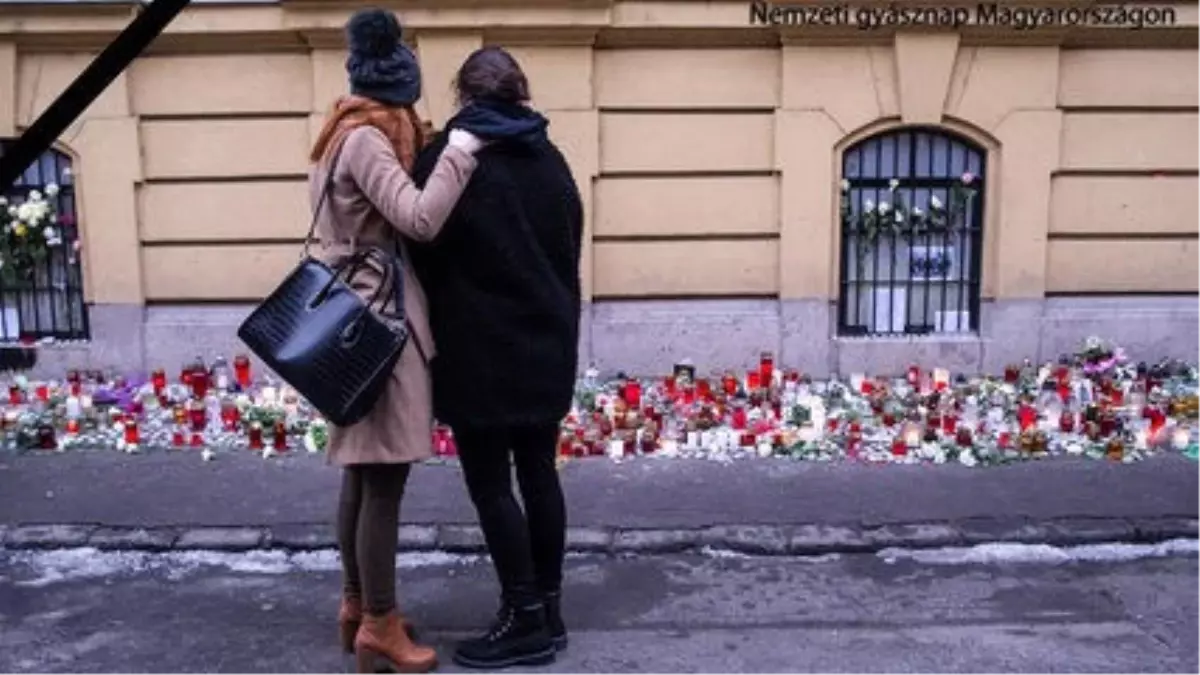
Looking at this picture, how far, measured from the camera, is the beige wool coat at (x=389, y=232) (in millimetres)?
3777

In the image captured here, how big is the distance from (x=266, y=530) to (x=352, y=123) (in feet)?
7.56

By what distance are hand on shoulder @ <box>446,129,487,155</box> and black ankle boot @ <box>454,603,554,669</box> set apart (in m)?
1.47

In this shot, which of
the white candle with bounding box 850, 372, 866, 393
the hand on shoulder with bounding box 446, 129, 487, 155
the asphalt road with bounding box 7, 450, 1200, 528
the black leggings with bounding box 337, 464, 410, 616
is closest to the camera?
the hand on shoulder with bounding box 446, 129, 487, 155

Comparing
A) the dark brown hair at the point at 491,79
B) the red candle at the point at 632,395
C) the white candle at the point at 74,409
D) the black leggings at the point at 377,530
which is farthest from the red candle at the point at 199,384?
the dark brown hair at the point at 491,79

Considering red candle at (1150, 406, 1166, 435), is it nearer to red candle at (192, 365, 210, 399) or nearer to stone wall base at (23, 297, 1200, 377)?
stone wall base at (23, 297, 1200, 377)

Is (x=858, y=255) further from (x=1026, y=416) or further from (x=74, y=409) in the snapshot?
(x=74, y=409)

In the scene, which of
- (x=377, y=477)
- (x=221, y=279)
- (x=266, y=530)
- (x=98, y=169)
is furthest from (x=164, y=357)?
(x=377, y=477)

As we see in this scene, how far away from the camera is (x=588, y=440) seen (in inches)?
267

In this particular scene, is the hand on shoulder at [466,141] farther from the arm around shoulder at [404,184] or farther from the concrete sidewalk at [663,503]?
the concrete sidewalk at [663,503]

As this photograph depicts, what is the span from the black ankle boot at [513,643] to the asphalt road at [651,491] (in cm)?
139

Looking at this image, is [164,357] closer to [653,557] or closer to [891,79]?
[653,557]

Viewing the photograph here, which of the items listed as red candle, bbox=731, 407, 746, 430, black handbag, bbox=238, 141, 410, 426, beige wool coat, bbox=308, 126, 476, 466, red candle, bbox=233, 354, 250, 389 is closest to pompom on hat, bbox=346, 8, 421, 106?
beige wool coat, bbox=308, 126, 476, 466

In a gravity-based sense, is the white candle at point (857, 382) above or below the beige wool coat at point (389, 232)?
below

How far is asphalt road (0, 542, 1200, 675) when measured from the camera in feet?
14.3
